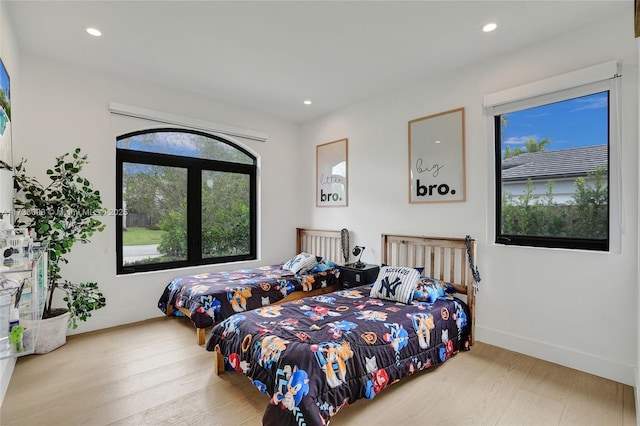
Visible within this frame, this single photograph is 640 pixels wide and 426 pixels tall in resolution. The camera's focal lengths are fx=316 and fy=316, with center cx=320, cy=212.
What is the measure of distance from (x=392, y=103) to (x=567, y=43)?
166cm

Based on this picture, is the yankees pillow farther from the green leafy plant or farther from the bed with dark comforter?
the green leafy plant

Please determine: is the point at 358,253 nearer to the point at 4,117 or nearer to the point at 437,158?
the point at 437,158

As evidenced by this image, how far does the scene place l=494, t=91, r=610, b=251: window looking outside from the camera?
2.50 meters

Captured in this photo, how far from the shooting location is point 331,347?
191 centimetres

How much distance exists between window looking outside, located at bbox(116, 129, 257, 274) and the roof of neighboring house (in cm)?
Answer: 330

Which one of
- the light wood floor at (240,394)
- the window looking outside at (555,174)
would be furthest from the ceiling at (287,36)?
the light wood floor at (240,394)

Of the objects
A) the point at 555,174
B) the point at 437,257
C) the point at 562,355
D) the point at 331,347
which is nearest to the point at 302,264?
the point at 437,257

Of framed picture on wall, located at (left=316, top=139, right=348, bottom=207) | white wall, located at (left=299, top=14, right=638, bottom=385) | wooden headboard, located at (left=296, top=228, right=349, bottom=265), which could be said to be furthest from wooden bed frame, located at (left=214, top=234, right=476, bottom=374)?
framed picture on wall, located at (left=316, top=139, right=348, bottom=207)

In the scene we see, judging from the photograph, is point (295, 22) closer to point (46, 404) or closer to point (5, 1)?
point (5, 1)

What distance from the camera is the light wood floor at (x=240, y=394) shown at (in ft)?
6.30

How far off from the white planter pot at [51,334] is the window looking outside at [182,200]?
781 millimetres

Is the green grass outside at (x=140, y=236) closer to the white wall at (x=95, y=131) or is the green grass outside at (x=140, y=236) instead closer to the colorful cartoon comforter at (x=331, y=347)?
the white wall at (x=95, y=131)

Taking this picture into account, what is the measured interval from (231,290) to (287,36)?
2.41m

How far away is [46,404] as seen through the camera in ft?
6.75
